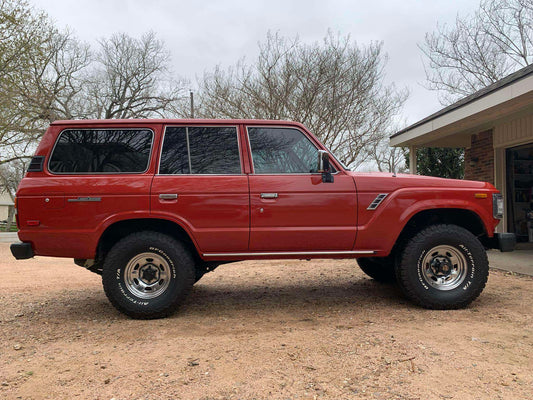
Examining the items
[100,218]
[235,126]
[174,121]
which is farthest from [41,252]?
[235,126]

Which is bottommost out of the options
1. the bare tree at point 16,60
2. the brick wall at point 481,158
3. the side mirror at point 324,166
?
the side mirror at point 324,166

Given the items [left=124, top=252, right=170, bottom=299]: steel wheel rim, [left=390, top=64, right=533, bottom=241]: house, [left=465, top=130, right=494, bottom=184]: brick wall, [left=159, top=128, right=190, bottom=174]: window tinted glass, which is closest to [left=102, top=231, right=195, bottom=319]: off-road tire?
[left=124, top=252, right=170, bottom=299]: steel wheel rim

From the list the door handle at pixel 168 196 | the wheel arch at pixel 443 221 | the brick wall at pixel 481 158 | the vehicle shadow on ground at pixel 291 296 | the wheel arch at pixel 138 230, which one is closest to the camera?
the door handle at pixel 168 196

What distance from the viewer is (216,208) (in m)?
3.85

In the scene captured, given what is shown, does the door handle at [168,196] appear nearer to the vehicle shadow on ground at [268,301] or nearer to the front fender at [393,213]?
the vehicle shadow on ground at [268,301]

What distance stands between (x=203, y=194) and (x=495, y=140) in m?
8.10

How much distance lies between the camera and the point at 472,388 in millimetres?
2363

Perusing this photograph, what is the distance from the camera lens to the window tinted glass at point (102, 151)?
3.90m

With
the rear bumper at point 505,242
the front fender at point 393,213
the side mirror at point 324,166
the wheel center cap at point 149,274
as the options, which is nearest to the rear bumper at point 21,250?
the wheel center cap at point 149,274

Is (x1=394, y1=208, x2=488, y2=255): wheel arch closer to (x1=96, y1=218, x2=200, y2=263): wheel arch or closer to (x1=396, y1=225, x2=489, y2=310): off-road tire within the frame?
(x1=396, y1=225, x2=489, y2=310): off-road tire

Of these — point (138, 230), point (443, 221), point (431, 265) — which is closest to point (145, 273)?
point (138, 230)

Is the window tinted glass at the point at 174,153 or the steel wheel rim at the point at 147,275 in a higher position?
the window tinted glass at the point at 174,153

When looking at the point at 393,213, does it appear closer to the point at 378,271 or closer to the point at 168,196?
the point at 378,271

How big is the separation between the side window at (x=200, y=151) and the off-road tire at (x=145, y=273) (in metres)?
0.74
